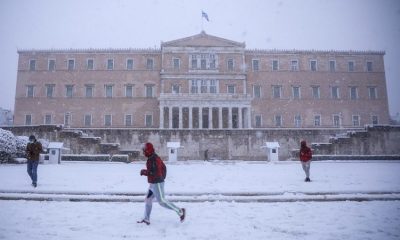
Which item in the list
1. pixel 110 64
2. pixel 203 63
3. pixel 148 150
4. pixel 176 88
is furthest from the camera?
pixel 110 64

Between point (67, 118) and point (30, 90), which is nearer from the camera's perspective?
point (67, 118)

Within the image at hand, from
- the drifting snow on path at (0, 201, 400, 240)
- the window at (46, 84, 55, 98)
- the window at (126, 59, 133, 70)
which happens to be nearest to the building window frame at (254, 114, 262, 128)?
the window at (126, 59, 133, 70)

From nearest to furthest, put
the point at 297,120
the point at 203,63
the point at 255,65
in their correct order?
1. the point at 203,63
2. the point at 297,120
3. the point at 255,65

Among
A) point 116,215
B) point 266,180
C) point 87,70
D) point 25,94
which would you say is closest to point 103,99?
point 87,70

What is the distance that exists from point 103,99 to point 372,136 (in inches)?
1341

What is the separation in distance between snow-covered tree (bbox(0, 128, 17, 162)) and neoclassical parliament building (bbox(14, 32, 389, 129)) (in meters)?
26.8

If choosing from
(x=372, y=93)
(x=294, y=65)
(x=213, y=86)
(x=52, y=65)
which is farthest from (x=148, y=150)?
(x=372, y=93)

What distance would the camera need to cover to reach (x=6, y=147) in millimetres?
17344

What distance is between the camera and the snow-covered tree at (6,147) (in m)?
17.2

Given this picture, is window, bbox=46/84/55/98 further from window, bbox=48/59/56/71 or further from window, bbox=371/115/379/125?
window, bbox=371/115/379/125

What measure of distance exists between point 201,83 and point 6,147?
2993 centimetres

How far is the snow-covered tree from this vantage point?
1722cm

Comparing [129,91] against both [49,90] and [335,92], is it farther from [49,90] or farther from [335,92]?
[335,92]

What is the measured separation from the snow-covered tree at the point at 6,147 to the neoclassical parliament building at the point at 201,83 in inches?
1054
